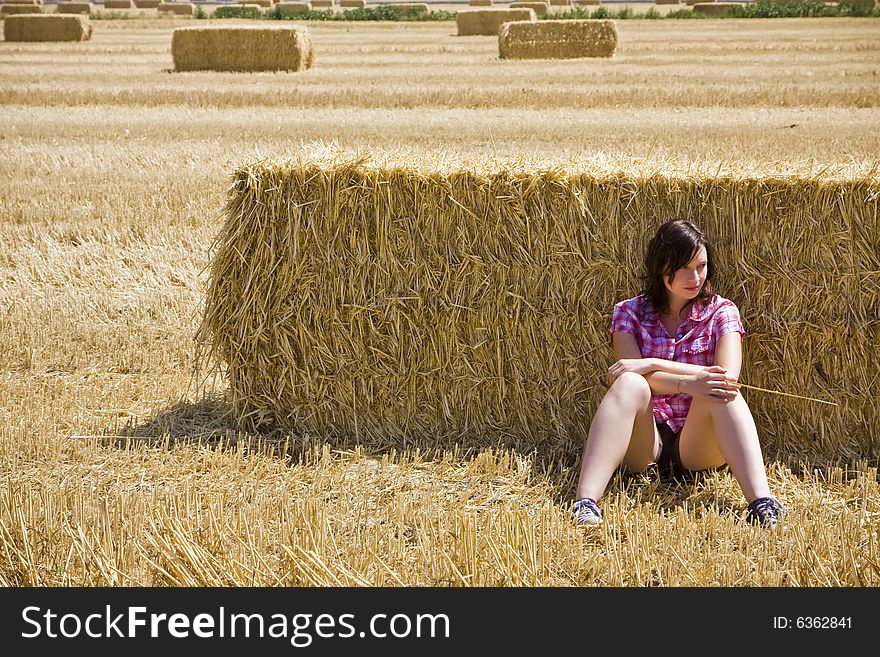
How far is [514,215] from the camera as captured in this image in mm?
4629

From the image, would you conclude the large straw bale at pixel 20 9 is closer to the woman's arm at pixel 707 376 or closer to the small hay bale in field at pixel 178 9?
the small hay bale in field at pixel 178 9

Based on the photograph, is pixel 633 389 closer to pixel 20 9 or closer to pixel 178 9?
pixel 20 9

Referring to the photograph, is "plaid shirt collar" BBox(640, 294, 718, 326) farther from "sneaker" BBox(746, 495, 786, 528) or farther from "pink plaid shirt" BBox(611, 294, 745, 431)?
"sneaker" BBox(746, 495, 786, 528)

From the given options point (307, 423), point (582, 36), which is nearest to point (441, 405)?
point (307, 423)

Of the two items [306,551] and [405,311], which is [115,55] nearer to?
[405,311]

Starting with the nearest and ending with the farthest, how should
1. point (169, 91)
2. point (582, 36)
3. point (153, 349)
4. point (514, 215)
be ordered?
point (514, 215)
point (153, 349)
point (169, 91)
point (582, 36)

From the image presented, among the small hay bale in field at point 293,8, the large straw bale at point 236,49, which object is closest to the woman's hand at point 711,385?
the large straw bale at point 236,49

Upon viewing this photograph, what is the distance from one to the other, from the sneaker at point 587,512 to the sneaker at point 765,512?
58 cm

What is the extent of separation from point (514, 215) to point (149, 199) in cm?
558

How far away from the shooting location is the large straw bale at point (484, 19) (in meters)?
30.8

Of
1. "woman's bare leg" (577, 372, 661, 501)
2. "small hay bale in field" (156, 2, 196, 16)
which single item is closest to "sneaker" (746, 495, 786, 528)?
"woman's bare leg" (577, 372, 661, 501)

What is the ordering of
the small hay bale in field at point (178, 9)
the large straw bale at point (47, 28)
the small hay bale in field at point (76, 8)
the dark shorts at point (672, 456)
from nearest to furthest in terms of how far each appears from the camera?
the dark shorts at point (672, 456) → the large straw bale at point (47, 28) → the small hay bale in field at point (76, 8) → the small hay bale in field at point (178, 9)

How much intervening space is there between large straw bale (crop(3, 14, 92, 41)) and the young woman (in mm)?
28845

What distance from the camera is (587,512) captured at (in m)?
3.77
